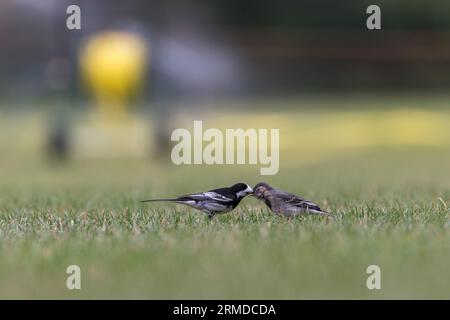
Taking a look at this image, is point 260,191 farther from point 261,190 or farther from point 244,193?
point 244,193

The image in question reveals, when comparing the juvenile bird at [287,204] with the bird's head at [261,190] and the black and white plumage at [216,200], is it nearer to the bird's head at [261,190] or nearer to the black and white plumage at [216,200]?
the bird's head at [261,190]

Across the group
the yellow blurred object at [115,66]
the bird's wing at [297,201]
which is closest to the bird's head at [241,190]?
the bird's wing at [297,201]

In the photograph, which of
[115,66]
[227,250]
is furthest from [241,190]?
[115,66]

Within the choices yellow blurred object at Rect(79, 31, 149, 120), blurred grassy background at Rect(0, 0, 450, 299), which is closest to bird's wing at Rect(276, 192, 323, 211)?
blurred grassy background at Rect(0, 0, 450, 299)

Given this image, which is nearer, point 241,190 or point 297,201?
point 297,201

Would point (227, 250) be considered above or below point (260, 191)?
below

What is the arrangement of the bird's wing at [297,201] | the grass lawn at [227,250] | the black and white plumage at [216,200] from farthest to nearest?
the black and white plumage at [216,200], the bird's wing at [297,201], the grass lawn at [227,250]
